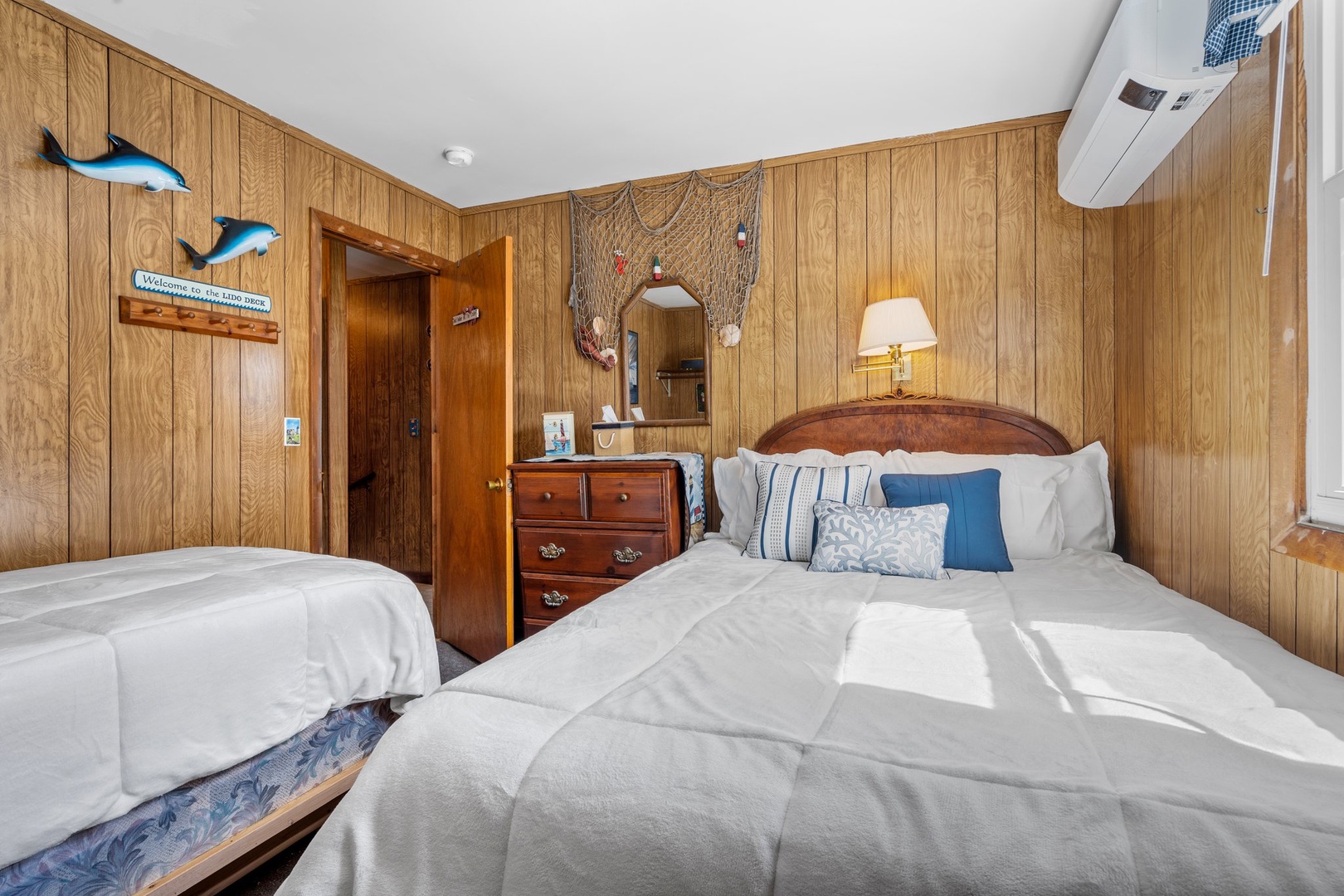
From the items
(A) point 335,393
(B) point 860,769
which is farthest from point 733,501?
(A) point 335,393

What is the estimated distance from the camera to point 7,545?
1907 millimetres

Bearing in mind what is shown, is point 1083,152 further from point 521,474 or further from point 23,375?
point 23,375

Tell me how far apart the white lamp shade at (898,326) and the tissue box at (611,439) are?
1164 mm

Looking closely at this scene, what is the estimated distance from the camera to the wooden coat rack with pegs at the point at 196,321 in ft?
7.21

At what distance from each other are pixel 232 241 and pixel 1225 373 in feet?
10.6

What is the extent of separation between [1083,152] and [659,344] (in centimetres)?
186

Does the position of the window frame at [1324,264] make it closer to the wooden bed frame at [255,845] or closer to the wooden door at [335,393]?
the wooden bed frame at [255,845]

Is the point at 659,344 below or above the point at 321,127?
below

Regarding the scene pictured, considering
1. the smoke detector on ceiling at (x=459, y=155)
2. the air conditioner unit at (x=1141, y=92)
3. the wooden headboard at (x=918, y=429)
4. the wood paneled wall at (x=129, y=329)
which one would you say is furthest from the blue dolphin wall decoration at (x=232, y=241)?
the air conditioner unit at (x=1141, y=92)

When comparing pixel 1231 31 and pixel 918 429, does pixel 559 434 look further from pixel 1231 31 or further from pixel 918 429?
pixel 1231 31

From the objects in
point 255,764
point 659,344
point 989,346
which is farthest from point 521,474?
point 989,346

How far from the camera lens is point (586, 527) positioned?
2.80 m

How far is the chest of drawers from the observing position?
2.69 metres

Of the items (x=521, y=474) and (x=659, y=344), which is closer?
(x=521, y=474)
